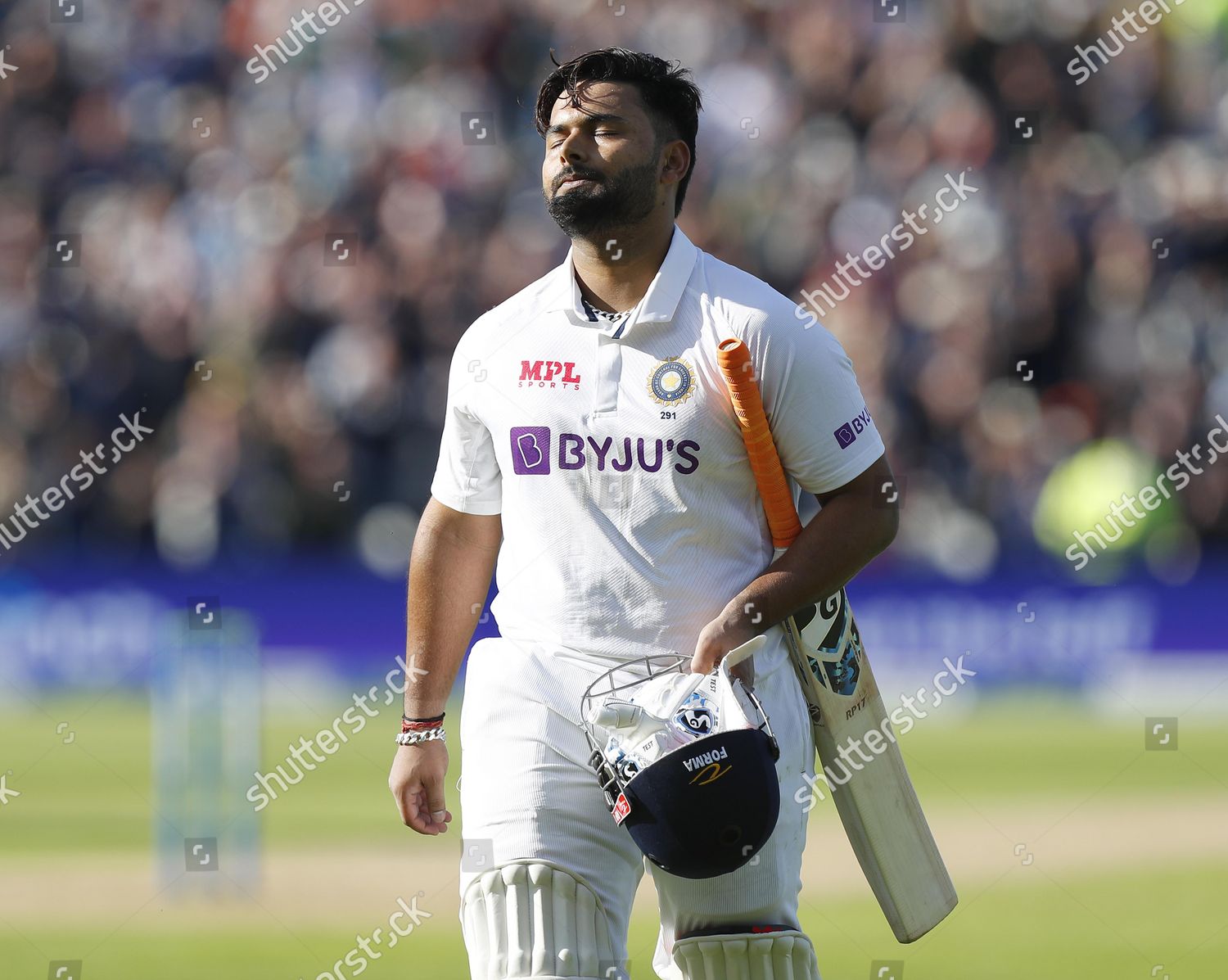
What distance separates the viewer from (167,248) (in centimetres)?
1202

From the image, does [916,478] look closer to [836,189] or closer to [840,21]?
[836,189]

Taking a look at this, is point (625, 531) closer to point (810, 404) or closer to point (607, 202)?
point (810, 404)

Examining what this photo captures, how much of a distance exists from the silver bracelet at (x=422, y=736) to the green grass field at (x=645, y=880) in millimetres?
2310

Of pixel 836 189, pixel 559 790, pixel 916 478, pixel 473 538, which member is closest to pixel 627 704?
pixel 559 790

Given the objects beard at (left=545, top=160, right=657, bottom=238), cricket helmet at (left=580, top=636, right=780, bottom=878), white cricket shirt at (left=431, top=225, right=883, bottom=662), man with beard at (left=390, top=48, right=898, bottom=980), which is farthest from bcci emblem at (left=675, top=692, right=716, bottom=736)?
beard at (left=545, top=160, right=657, bottom=238)

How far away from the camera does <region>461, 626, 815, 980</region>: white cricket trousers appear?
11.1 ft

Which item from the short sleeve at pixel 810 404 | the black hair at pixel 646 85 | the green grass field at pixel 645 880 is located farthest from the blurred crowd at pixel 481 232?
the short sleeve at pixel 810 404

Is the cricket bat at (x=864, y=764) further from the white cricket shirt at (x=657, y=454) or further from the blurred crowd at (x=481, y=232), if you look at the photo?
the blurred crowd at (x=481, y=232)

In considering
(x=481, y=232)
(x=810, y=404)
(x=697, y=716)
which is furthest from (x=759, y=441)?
(x=481, y=232)

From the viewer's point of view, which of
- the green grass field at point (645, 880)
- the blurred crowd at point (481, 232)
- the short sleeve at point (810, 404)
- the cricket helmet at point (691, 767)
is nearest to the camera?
the cricket helmet at point (691, 767)

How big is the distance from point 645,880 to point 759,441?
15.9 feet

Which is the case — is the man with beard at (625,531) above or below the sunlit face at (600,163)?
below

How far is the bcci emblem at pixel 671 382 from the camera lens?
11.5ft

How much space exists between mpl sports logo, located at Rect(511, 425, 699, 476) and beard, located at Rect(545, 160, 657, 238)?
41 centimetres
